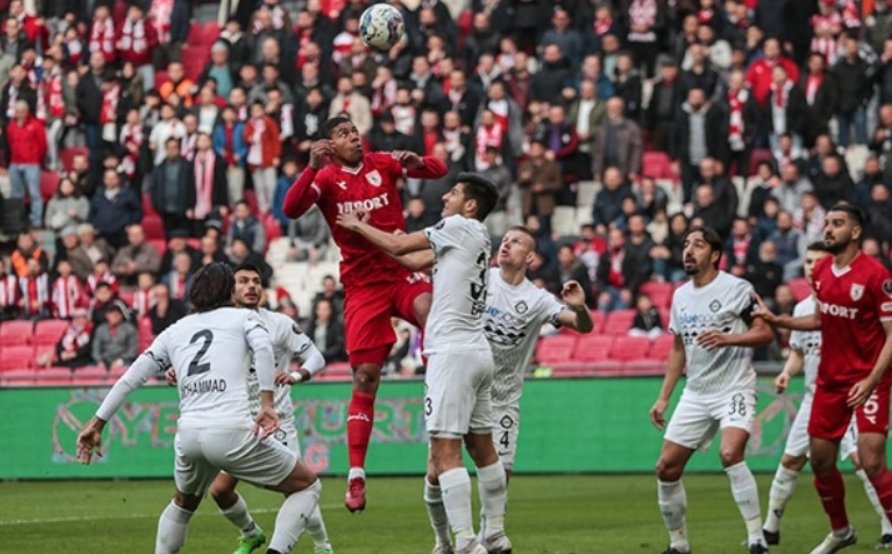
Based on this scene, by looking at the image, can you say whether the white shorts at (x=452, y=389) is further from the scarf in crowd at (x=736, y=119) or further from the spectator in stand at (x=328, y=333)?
the scarf in crowd at (x=736, y=119)

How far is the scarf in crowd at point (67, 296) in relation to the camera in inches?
1190

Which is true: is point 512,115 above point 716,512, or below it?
above

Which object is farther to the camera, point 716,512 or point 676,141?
point 676,141

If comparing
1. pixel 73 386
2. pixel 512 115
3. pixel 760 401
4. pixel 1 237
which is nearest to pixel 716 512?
pixel 760 401

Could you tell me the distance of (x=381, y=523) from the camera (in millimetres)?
18734

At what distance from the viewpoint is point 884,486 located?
48.3ft

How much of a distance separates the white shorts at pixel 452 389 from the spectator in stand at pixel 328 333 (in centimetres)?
1396

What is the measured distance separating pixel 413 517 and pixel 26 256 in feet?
44.6

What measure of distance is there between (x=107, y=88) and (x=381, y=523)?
16.8m

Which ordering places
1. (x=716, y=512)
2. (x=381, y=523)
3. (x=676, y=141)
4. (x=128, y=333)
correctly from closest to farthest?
(x=381, y=523)
(x=716, y=512)
(x=128, y=333)
(x=676, y=141)

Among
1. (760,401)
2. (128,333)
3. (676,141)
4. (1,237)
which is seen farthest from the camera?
(1,237)

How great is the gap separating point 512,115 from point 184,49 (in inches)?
310

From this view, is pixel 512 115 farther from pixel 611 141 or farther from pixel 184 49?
pixel 184 49

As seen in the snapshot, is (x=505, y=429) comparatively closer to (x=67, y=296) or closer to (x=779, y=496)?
(x=779, y=496)
